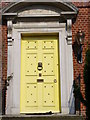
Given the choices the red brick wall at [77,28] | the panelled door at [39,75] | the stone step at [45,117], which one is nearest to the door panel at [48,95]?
the panelled door at [39,75]

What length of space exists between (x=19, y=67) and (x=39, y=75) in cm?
60

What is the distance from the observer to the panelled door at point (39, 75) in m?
7.88

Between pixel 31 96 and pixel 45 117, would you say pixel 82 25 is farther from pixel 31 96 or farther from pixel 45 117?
pixel 45 117

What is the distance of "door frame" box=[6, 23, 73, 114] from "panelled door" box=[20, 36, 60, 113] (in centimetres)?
21

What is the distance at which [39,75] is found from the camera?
8039mm

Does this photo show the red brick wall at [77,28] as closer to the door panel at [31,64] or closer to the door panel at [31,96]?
the door panel at [31,64]

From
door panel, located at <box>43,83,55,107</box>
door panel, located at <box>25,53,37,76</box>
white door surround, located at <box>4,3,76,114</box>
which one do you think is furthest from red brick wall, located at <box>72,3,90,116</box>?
door panel, located at <box>25,53,37,76</box>

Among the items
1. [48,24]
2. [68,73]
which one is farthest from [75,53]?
[48,24]

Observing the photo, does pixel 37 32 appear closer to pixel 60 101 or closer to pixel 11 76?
pixel 11 76

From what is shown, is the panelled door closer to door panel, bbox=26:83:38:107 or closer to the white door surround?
door panel, bbox=26:83:38:107

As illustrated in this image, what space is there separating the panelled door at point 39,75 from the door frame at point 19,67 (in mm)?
213

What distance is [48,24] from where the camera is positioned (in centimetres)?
815

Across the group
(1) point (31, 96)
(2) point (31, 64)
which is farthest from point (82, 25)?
(1) point (31, 96)

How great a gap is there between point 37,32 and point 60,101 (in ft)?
6.47
